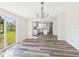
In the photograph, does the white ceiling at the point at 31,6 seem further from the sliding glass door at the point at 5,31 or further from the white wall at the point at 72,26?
the sliding glass door at the point at 5,31

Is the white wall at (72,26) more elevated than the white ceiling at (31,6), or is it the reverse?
the white ceiling at (31,6)

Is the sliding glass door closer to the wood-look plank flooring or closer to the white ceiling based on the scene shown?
the wood-look plank flooring

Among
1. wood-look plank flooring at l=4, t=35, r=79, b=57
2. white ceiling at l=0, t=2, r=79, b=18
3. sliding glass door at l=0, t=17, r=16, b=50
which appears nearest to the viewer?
white ceiling at l=0, t=2, r=79, b=18

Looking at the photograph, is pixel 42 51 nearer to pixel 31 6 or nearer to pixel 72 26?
pixel 72 26

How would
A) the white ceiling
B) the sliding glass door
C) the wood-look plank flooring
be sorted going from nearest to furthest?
the white ceiling
the wood-look plank flooring
the sliding glass door

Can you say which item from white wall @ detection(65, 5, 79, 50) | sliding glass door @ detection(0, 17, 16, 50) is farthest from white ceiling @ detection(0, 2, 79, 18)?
sliding glass door @ detection(0, 17, 16, 50)

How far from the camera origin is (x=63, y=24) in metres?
3.08

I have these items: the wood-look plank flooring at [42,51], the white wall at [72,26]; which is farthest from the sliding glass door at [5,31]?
the white wall at [72,26]

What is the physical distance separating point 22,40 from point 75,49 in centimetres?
221

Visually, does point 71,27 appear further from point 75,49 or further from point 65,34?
point 75,49

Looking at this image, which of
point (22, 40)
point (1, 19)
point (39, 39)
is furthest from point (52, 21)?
point (39, 39)

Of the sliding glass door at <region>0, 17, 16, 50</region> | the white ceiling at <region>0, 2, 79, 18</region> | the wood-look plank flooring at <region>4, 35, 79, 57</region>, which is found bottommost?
the wood-look plank flooring at <region>4, 35, 79, 57</region>

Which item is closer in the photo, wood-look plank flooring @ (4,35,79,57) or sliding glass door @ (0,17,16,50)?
wood-look plank flooring @ (4,35,79,57)

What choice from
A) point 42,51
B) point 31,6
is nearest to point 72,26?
point 42,51
